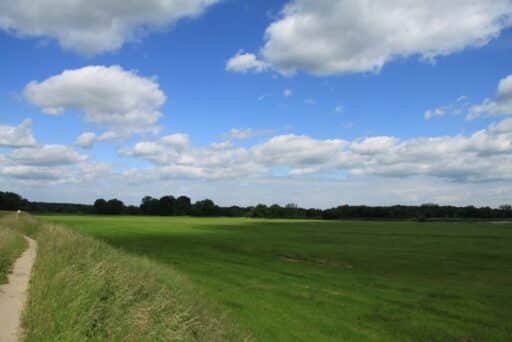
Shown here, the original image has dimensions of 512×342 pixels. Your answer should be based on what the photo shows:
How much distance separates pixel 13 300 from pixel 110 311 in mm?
4842

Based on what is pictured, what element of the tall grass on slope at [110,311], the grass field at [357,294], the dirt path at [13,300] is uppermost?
the tall grass on slope at [110,311]

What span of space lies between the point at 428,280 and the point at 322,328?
1375cm

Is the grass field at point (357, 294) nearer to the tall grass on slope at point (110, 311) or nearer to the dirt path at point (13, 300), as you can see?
the tall grass on slope at point (110, 311)

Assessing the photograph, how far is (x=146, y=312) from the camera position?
9.63m

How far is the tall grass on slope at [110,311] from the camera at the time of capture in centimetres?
865

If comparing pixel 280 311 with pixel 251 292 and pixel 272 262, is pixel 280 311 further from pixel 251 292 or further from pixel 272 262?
pixel 272 262

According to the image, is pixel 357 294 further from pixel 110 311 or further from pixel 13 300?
pixel 13 300

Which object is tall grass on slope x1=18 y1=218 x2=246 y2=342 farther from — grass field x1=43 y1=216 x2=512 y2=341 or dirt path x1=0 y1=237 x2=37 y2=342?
grass field x1=43 y1=216 x2=512 y2=341

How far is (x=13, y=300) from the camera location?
12.5 meters

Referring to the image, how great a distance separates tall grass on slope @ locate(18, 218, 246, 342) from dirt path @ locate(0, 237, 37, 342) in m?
0.26

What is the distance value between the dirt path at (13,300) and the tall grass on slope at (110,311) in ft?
0.85

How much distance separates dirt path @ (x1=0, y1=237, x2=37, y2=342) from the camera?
30.6ft

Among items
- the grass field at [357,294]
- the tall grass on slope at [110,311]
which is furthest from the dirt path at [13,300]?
the grass field at [357,294]

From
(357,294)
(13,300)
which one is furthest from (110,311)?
(357,294)
